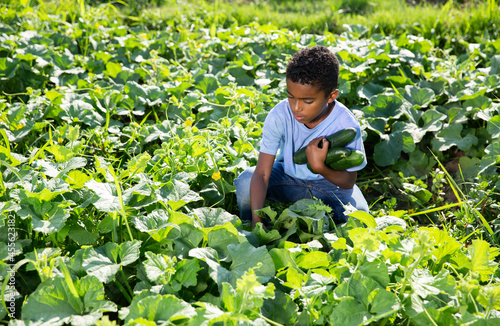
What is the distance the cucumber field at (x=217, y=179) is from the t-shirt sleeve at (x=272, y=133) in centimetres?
32

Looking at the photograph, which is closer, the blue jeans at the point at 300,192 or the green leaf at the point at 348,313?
the green leaf at the point at 348,313

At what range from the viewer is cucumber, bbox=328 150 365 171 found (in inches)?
107

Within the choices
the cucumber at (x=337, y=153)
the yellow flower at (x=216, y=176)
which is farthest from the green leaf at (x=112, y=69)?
the cucumber at (x=337, y=153)

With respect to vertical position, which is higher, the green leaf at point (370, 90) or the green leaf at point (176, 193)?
the green leaf at point (176, 193)

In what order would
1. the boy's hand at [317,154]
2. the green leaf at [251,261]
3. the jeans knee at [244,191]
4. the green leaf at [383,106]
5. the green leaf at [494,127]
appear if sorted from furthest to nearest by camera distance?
the green leaf at [383,106] < the green leaf at [494,127] < the jeans knee at [244,191] < the boy's hand at [317,154] < the green leaf at [251,261]

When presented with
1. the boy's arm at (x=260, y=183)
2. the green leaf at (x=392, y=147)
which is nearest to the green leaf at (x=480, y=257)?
the boy's arm at (x=260, y=183)

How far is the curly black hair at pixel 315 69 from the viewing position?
8.26 ft

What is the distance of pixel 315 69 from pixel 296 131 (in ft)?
1.70

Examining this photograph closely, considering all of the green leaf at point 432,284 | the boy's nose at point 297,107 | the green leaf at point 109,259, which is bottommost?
the green leaf at point 432,284

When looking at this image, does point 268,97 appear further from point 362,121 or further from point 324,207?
point 324,207

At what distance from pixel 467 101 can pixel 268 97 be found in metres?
1.65

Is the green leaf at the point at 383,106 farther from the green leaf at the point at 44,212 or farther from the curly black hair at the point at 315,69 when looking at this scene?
the green leaf at the point at 44,212

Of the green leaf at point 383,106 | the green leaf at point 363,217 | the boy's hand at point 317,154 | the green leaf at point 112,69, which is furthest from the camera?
the green leaf at point 112,69

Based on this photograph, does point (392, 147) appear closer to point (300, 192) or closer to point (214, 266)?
point (300, 192)
